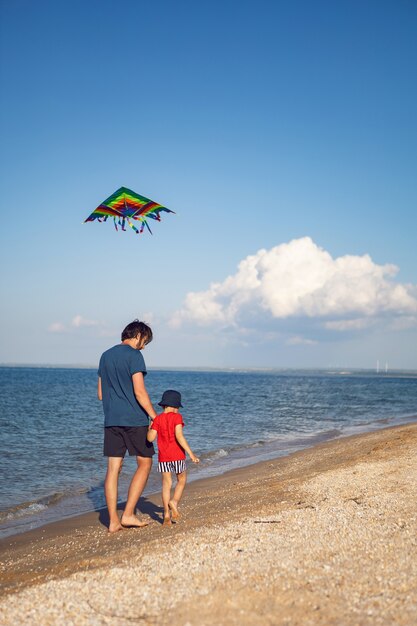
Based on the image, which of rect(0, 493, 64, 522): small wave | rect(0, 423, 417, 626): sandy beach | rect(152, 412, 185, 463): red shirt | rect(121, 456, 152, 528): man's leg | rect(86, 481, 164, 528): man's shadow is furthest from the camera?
rect(0, 493, 64, 522): small wave

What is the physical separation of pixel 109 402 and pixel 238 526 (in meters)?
2.05

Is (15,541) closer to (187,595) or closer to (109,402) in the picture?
(109,402)

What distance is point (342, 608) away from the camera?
3.59 m

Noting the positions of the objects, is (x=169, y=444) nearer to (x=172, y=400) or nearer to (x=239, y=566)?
(x=172, y=400)

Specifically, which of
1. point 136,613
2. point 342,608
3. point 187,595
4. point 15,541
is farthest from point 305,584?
point 15,541

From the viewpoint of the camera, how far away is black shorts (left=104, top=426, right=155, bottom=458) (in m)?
6.54

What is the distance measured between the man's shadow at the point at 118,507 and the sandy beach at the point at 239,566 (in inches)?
13.1

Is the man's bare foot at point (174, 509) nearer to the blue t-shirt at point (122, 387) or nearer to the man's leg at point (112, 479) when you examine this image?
the man's leg at point (112, 479)

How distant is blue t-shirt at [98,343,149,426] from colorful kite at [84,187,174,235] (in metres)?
1.77

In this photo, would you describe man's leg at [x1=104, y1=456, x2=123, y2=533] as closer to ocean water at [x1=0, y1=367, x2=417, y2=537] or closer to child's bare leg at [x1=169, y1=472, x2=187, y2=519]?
child's bare leg at [x1=169, y1=472, x2=187, y2=519]

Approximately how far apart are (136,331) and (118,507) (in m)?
4.21

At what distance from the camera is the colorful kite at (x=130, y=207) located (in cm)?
735

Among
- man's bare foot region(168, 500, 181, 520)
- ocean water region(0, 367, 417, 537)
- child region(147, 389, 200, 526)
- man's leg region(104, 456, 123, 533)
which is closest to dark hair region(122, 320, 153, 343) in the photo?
child region(147, 389, 200, 526)

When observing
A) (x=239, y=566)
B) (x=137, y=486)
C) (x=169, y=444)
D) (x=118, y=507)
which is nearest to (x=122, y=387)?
(x=169, y=444)
